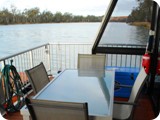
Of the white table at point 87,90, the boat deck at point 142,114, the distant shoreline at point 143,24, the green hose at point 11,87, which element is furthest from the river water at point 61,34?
the white table at point 87,90

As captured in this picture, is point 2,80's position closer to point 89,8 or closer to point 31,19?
point 31,19

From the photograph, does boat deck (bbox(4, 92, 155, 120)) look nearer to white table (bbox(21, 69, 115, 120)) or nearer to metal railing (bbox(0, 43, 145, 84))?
white table (bbox(21, 69, 115, 120))

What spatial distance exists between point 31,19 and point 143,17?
2280 mm

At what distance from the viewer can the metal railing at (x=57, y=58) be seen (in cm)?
368

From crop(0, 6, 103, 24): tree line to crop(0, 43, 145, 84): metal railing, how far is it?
61cm

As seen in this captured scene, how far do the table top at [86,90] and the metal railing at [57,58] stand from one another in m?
1.21

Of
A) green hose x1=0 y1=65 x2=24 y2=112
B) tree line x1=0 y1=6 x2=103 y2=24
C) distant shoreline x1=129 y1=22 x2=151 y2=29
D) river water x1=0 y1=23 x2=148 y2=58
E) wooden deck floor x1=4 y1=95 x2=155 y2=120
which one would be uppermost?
tree line x1=0 y1=6 x2=103 y2=24

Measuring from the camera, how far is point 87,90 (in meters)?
1.87

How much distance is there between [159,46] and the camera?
2686 millimetres

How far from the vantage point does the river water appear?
367 cm

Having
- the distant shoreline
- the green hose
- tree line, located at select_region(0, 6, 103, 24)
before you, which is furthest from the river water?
the green hose

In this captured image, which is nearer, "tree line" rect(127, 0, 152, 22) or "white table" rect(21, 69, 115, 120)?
"white table" rect(21, 69, 115, 120)

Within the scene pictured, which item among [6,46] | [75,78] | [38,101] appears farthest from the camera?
[6,46]

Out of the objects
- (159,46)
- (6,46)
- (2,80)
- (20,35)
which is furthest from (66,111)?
(20,35)
